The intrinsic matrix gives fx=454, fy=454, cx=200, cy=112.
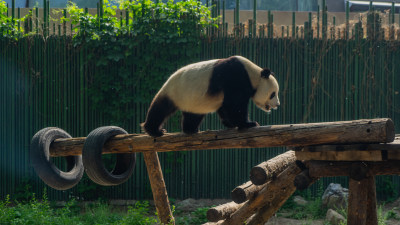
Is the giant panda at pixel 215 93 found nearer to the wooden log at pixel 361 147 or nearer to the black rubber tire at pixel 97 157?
the black rubber tire at pixel 97 157

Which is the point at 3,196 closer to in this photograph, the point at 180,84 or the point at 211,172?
the point at 211,172

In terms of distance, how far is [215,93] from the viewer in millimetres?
4875

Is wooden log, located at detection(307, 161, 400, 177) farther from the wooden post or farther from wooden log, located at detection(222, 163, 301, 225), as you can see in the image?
the wooden post

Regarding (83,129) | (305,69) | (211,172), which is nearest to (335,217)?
(211,172)

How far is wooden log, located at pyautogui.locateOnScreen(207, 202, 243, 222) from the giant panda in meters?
0.88

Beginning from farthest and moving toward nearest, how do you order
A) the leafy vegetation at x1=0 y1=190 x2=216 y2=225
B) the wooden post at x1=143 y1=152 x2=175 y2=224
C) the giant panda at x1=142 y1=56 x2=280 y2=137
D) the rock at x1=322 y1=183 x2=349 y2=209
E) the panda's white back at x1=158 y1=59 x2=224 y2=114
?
the rock at x1=322 y1=183 x2=349 y2=209, the leafy vegetation at x1=0 y1=190 x2=216 y2=225, the wooden post at x1=143 y1=152 x2=175 y2=224, the panda's white back at x1=158 y1=59 x2=224 y2=114, the giant panda at x1=142 y1=56 x2=280 y2=137

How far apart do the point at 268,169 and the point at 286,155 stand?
0.85 meters

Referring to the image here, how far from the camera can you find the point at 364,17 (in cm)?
945

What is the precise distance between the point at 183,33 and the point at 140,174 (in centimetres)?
288

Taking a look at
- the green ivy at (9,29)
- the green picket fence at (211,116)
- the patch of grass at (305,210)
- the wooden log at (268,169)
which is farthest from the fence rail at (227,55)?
the wooden log at (268,169)

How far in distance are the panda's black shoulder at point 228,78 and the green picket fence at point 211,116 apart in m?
3.99

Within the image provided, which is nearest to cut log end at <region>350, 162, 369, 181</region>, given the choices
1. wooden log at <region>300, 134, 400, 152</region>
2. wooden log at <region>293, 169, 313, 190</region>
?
wooden log at <region>300, 134, 400, 152</region>

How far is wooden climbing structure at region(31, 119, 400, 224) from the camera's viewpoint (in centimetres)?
382

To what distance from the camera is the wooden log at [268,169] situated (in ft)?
15.1
